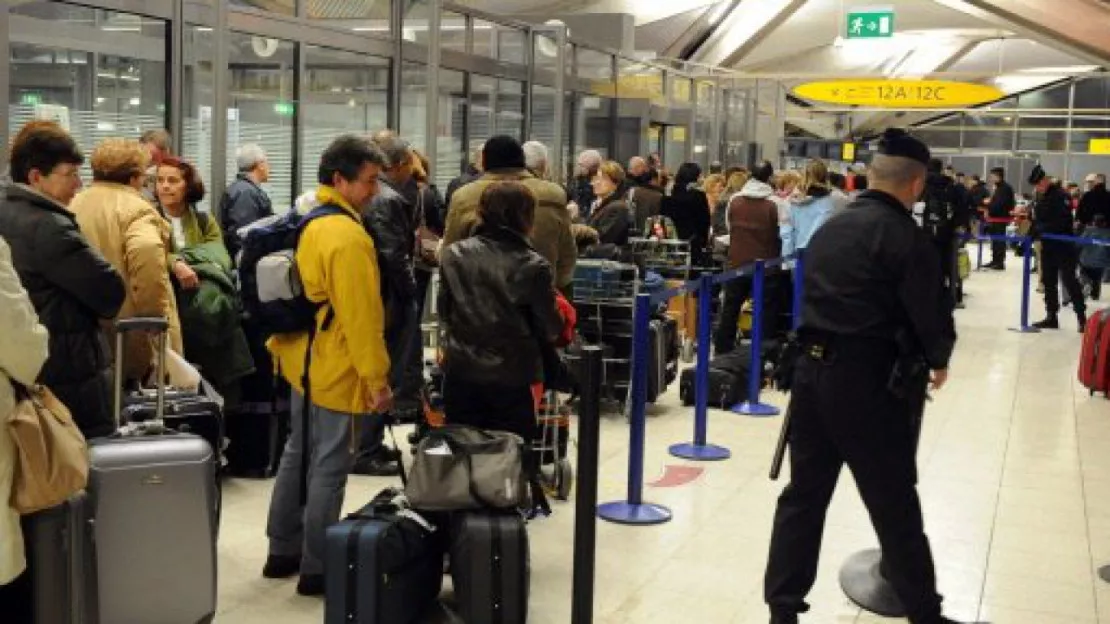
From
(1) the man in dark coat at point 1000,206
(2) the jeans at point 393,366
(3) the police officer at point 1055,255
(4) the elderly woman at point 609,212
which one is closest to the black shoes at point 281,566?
(2) the jeans at point 393,366

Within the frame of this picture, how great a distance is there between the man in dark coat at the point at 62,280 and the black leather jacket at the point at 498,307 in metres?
1.24

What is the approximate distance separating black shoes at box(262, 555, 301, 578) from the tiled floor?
0.18 feet

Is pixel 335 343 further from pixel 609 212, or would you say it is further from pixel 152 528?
pixel 609 212

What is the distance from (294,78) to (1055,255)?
27.4 ft

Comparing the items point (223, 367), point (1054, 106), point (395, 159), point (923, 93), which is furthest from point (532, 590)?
point (1054, 106)

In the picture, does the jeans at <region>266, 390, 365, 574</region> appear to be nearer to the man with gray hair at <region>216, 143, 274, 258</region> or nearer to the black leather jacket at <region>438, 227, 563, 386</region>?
the black leather jacket at <region>438, 227, 563, 386</region>

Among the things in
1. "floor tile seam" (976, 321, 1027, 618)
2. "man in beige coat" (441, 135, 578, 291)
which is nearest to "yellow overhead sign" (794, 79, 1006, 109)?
"floor tile seam" (976, 321, 1027, 618)

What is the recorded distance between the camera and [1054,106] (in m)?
37.6

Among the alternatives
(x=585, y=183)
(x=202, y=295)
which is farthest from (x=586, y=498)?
(x=585, y=183)

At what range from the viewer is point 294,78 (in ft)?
29.1

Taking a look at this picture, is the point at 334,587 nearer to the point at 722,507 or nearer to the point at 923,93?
the point at 722,507

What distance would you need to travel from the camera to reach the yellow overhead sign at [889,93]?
2489 cm

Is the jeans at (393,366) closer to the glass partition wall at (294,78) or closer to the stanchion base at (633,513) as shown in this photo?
the stanchion base at (633,513)

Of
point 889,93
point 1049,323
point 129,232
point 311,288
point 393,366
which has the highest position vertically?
point 889,93
